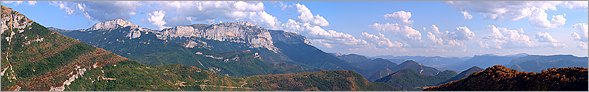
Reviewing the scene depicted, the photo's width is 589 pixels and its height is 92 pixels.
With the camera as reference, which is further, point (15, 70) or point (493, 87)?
point (15, 70)

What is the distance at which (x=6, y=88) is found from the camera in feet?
574

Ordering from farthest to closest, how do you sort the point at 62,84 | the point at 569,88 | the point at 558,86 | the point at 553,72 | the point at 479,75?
1. the point at 62,84
2. the point at 479,75
3. the point at 553,72
4. the point at 558,86
5. the point at 569,88

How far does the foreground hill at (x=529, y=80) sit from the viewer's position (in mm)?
45531

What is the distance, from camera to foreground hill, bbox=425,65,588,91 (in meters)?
45.5

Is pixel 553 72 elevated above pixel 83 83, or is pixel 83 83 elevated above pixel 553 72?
pixel 553 72

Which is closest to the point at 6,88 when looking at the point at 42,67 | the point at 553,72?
the point at 42,67

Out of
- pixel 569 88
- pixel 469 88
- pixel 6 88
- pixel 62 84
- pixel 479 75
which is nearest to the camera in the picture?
pixel 569 88

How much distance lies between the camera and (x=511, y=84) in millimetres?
52031

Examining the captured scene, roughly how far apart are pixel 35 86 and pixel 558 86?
181200 millimetres

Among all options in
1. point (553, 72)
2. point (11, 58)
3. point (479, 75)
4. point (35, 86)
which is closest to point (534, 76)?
point (553, 72)

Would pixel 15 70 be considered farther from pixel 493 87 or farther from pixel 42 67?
pixel 493 87

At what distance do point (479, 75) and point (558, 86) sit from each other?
1795cm

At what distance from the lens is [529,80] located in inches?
2061

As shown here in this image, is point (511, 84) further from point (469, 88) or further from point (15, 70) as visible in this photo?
point (15, 70)
